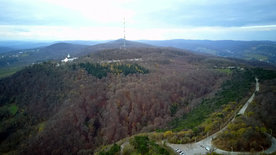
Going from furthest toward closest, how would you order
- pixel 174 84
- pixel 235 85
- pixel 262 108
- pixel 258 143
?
pixel 174 84, pixel 235 85, pixel 262 108, pixel 258 143

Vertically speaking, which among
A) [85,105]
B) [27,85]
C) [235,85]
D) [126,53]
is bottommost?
[85,105]

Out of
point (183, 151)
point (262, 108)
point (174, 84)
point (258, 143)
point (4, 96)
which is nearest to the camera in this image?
point (258, 143)

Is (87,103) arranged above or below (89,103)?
below

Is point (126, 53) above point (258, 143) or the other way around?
above

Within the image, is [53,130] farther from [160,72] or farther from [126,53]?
[126,53]

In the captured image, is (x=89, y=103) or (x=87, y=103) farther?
(x=87, y=103)

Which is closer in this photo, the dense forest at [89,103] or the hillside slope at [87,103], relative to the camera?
the dense forest at [89,103]

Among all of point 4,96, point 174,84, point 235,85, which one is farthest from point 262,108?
point 4,96

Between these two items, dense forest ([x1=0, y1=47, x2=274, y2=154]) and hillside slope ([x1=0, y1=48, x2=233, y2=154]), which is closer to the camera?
dense forest ([x1=0, y1=47, x2=274, y2=154])
